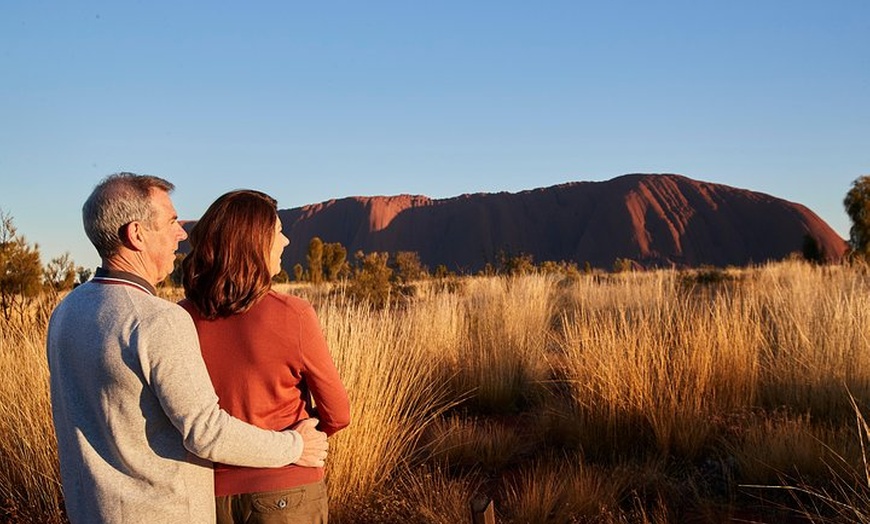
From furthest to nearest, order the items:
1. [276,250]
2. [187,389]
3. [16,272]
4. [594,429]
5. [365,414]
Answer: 1. [16,272]
2. [594,429]
3. [365,414]
4. [276,250]
5. [187,389]

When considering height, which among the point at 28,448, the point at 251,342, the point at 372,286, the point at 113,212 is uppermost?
the point at 113,212

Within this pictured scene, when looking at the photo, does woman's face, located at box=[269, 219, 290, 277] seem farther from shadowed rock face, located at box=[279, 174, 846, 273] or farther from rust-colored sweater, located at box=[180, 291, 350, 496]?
shadowed rock face, located at box=[279, 174, 846, 273]

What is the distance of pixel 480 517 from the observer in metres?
2.29

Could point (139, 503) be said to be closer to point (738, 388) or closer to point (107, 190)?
point (107, 190)

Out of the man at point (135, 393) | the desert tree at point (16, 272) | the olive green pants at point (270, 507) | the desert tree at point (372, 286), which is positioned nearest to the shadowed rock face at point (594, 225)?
the desert tree at point (372, 286)

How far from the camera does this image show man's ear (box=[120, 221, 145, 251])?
194 centimetres

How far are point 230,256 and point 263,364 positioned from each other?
0.32 m

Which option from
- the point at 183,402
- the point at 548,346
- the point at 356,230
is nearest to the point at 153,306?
the point at 183,402

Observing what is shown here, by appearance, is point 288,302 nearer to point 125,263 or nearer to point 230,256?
point 230,256

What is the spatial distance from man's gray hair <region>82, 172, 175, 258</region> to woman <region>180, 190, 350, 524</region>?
194mm

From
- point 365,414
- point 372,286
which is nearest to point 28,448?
point 365,414

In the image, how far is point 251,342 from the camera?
2061 millimetres

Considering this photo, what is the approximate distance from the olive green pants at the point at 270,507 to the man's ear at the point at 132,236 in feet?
2.47

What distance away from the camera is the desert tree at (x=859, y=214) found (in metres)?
24.6
